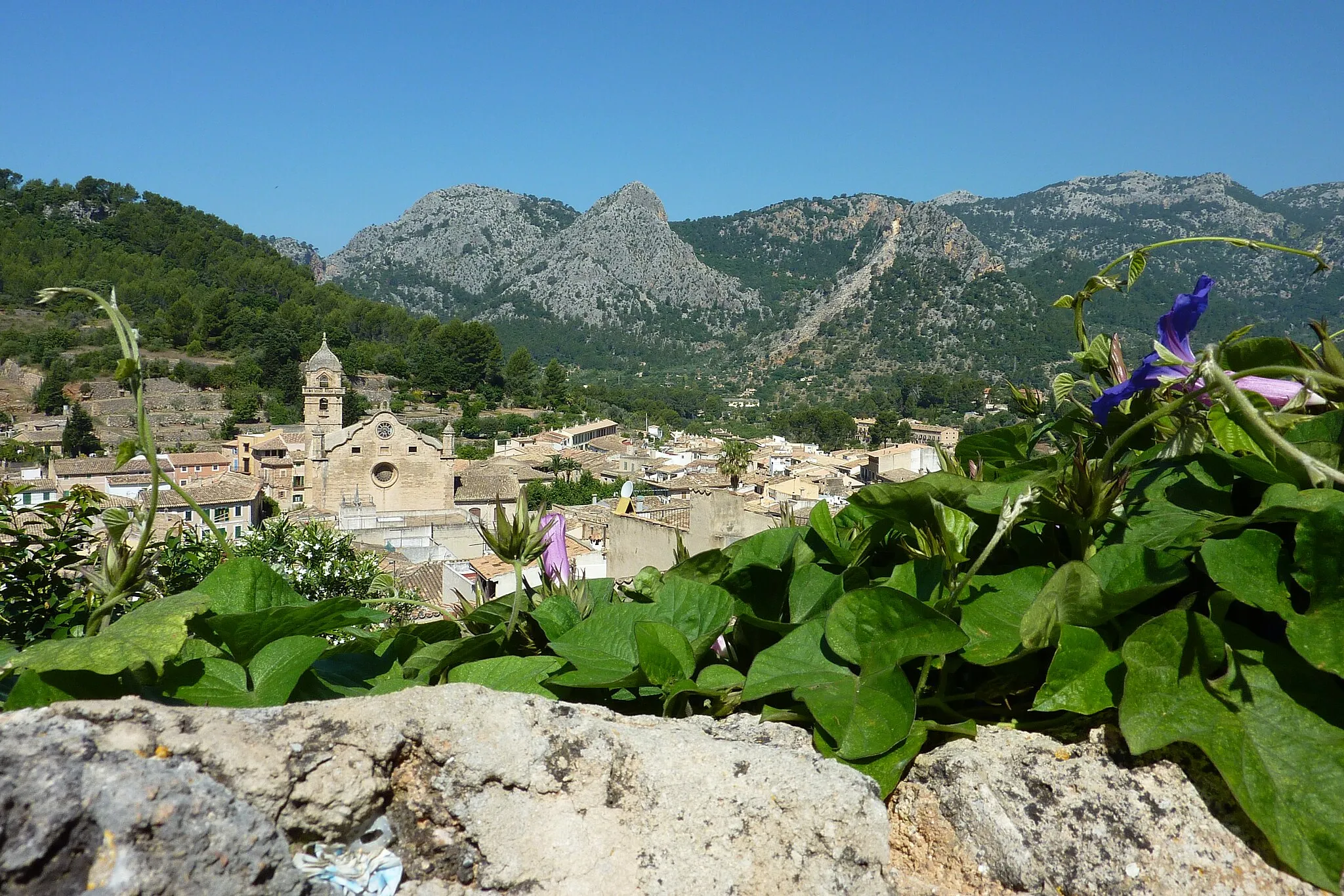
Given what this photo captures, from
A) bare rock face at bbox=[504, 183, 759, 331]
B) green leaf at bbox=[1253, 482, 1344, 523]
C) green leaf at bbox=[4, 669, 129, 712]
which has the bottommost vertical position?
green leaf at bbox=[4, 669, 129, 712]

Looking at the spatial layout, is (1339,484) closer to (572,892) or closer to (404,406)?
(572,892)

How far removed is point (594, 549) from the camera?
1357 cm

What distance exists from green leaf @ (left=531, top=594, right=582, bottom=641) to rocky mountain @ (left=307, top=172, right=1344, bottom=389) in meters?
80.2

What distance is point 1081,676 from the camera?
90cm

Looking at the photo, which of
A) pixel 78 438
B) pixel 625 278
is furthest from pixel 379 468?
pixel 625 278

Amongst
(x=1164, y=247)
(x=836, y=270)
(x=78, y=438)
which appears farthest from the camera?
(x=836, y=270)

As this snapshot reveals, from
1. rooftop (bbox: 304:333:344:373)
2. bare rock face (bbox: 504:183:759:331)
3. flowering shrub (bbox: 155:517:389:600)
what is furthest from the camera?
bare rock face (bbox: 504:183:759:331)

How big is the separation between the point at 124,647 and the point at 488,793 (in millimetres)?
332

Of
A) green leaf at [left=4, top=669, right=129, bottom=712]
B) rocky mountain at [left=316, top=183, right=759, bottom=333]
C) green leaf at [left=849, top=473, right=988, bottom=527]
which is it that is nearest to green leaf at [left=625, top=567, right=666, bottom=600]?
green leaf at [left=849, top=473, right=988, bottom=527]

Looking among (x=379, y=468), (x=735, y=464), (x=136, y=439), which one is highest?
(x=136, y=439)

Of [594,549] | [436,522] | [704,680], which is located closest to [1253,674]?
[704,680]

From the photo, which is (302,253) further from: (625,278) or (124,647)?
(124,647)

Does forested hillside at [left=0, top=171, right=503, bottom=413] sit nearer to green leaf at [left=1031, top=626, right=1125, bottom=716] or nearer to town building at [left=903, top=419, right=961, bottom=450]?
town building at [left=903, top=419, right=961, bottom=450]

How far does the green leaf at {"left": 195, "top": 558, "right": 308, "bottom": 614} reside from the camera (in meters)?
1.07
